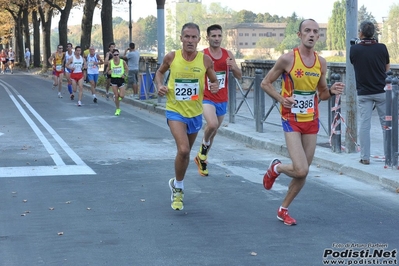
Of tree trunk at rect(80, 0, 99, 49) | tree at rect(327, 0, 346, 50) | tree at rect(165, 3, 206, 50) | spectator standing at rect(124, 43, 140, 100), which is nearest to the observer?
spectator standing at rect(124, 43, 140, 100)

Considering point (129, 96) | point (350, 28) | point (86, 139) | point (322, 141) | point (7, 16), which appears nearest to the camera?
point (350, 28)

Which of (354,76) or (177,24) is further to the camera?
(177,24)

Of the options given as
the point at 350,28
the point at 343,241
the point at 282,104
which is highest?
the point at 350,28

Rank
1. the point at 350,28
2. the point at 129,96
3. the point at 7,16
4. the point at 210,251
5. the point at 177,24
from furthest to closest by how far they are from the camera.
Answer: the point at 177,24 → the point at 7,16 → the point at 129,96 → the point at 350,28 → the point at 210,251

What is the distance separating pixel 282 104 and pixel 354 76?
14.7ft

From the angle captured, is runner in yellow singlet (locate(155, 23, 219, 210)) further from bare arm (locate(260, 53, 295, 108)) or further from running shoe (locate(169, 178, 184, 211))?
bare arm (locate(260, 53, 295, 108))

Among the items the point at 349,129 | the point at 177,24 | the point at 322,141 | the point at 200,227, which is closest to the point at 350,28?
the point at 349,129

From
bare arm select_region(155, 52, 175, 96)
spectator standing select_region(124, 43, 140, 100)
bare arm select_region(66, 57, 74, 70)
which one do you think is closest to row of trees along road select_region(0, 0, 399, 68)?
spectator standing select_region(124, 43, 140, 100)

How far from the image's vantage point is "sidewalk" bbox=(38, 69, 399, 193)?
999 centimetres

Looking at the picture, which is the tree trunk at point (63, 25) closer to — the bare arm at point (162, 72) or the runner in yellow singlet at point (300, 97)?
the bare arm at point (162, 72)

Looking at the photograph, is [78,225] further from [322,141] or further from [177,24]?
[177,24]

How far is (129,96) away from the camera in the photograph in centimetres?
2628

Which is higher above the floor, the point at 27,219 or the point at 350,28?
the point at 350,28

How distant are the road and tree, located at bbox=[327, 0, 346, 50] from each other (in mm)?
82367
